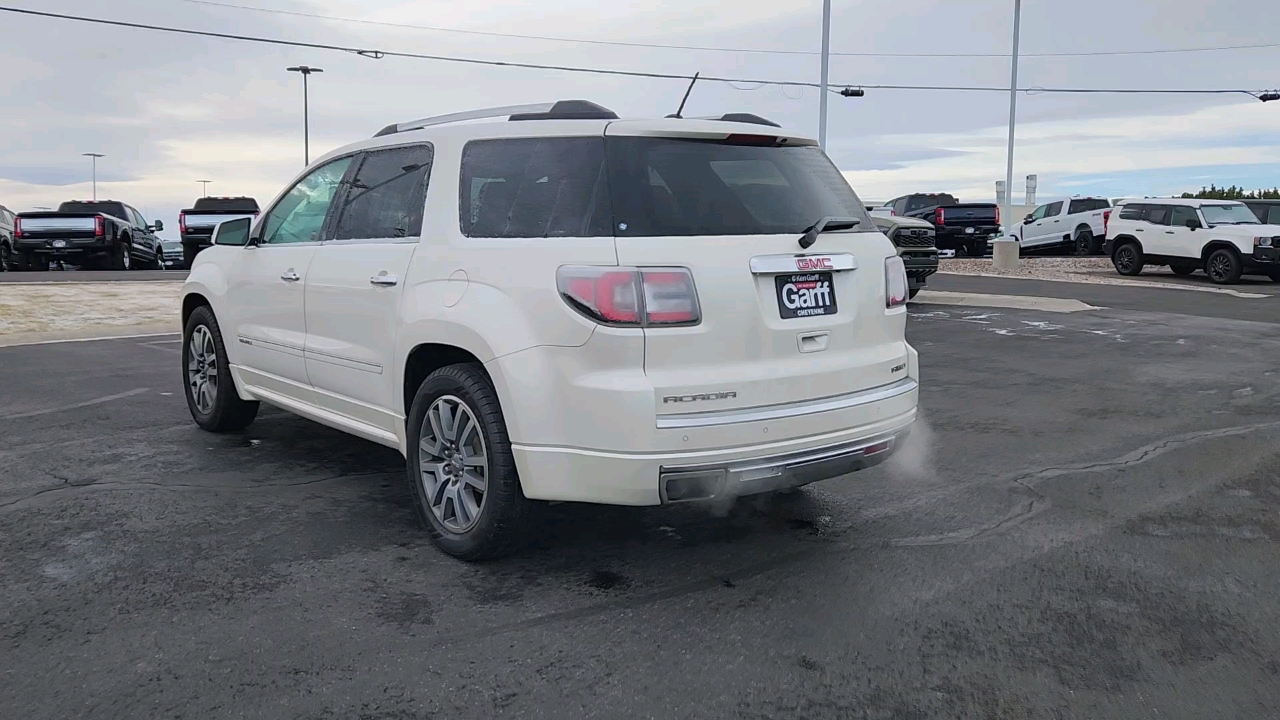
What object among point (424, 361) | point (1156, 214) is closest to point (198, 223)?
point (1156, 214)

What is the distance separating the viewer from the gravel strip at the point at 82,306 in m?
14.0

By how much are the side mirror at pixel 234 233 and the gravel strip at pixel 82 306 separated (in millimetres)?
6711

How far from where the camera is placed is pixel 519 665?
3537 mm

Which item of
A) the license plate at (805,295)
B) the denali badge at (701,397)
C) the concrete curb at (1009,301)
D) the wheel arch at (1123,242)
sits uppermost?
the wheel arch at (1123,242)

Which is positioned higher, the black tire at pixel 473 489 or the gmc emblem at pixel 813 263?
the gmc emblem at pixel 813 263

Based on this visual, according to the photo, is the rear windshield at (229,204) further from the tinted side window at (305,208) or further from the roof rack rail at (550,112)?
the roof rack rail at (550,112)

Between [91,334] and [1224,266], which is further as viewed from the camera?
[1224,266]

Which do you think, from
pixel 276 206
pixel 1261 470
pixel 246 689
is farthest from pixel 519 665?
pixel 1261 470

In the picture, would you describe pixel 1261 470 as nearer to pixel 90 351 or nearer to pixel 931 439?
pixel 931 439

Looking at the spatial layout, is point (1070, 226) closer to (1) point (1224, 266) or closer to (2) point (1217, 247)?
(2) point (1217, 247)

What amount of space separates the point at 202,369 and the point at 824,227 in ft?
14.5

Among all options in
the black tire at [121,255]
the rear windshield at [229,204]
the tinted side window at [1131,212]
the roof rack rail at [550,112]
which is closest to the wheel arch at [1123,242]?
the tinted side window at [1131,212]

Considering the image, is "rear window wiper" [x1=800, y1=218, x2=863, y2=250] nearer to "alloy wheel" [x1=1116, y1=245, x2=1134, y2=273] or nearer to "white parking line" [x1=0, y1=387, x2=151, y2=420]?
"white parking line" [x1=0, y1=387, x2=151, y2=420]

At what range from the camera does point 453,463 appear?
→ 4602 millimetres
